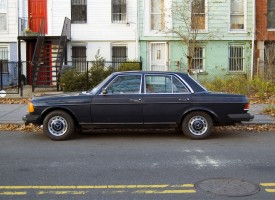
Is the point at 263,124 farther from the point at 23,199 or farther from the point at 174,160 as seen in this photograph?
the point at 23,199

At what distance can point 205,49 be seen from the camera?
23.2 m

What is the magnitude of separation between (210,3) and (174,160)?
17.0 m

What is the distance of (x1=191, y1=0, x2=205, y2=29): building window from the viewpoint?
2164 centimetres

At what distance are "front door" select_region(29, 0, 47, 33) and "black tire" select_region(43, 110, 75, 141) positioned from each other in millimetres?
14916

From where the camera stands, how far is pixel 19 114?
1316 centimetres

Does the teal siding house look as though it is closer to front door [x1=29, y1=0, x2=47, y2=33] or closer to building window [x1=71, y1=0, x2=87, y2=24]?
building window [x1=71, y1=0, x2=87, y2=24]

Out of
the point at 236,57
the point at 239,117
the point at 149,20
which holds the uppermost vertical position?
the point at 149,20

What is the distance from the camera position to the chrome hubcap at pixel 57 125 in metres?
9.42

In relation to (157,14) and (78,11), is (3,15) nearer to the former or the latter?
(78,11)

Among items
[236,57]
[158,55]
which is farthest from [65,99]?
[236,57]

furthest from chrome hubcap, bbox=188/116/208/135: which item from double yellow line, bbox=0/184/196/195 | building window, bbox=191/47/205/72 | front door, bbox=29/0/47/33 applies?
front door, bbox=29/0/47/33

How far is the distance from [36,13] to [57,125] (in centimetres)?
1540

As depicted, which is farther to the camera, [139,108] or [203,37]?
[203,37]

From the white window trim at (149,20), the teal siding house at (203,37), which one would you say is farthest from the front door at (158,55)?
the white window trim at (149,20)
